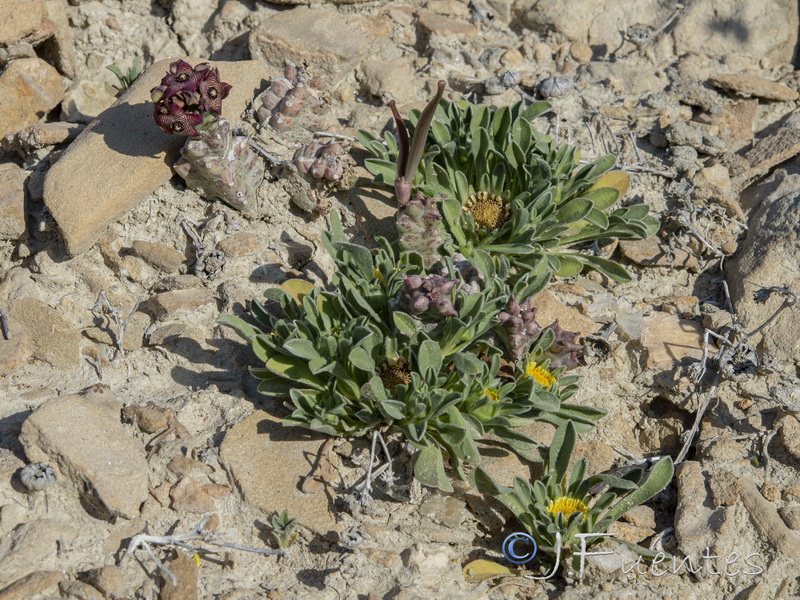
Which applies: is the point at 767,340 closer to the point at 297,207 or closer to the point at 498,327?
the point at 498,327

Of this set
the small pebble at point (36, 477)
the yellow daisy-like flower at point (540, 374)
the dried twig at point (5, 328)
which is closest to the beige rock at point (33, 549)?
the small pebble at point (36, 477)

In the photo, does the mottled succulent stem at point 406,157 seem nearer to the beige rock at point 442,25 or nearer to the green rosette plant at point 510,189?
the green rosette plant at point 510,189

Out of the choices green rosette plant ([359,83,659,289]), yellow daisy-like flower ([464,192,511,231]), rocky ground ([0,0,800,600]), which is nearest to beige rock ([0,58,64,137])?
rocky ground ([0,0,800,600])

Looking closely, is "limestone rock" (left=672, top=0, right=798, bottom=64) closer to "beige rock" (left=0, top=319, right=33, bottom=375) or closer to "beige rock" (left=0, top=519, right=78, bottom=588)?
"beige rock" (left=0, top=319, right=33, bottom=375)

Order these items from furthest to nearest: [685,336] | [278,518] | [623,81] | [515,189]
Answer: [623,81] → [515,189] → [685,336] → [278,518]

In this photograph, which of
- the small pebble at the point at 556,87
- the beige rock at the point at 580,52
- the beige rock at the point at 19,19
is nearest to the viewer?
the beige rock at the point at 19,19

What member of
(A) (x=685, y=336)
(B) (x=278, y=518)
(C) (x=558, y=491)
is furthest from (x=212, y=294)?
(A) (x=685, y=336)
